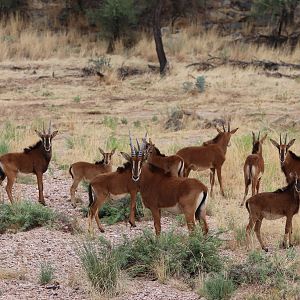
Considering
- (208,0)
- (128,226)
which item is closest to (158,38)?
(208,0)

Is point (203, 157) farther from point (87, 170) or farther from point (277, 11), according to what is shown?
point (277, 11)

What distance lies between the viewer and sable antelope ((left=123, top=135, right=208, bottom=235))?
9.22 m

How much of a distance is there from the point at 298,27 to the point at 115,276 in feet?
95.7

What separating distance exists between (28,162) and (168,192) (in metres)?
3.27

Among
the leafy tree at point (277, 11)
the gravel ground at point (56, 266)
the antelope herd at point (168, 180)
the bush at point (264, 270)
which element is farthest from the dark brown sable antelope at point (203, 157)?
the leafy tree at point (277, 11)

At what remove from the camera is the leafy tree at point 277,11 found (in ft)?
111

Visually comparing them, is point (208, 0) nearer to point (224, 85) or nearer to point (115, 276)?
point (224, 85)

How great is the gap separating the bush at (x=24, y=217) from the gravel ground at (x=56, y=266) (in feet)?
0.62

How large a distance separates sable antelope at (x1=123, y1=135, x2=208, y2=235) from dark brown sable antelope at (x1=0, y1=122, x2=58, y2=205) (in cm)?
244

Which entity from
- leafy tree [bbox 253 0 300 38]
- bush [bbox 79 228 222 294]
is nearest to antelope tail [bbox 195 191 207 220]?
bush [bbox 79 228 222 294]

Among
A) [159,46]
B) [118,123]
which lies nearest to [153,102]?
[118,123]

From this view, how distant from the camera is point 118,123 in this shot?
21.2 metres

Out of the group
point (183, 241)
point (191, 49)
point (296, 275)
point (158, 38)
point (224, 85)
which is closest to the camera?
point (296, 275)

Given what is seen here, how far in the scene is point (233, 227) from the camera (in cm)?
1019
